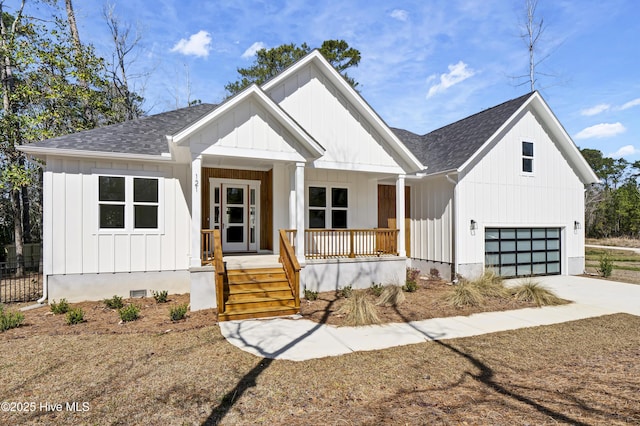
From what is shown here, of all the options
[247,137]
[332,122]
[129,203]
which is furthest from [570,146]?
[129,203]

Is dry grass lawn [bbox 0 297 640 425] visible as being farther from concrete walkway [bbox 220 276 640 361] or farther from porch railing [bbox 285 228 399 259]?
porch railing [bbox 285 228 399 259]

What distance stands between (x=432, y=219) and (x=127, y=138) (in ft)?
34.6

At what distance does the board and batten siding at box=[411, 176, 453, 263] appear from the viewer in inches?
474

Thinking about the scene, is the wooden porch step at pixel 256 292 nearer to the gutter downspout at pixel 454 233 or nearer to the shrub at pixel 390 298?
the shrub at pixel 390 298

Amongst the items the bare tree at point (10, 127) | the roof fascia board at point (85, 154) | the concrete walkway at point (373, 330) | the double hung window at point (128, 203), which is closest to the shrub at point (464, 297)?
the concrete walkway at point (373, 330)

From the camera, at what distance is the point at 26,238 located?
56.2ft

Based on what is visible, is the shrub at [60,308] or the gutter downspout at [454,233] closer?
the shrub at [60,308]

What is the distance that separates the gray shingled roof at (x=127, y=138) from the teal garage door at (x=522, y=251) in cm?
1078

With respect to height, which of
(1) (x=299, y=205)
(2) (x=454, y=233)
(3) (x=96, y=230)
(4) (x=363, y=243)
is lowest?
(4) (x=363, y=243)

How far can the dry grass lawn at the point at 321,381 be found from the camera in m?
3.58

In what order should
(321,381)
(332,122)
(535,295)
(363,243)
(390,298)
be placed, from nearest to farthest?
(321,381), (390,298), (535,295), (332,122), (363,243)

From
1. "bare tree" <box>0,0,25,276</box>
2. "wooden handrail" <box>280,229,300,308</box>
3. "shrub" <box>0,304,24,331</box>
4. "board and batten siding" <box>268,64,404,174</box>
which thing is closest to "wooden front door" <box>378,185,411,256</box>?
"board and batten siding" <box>268,64,404,174</box>

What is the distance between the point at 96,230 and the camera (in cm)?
895

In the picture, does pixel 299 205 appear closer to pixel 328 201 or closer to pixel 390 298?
pixel 328 201
